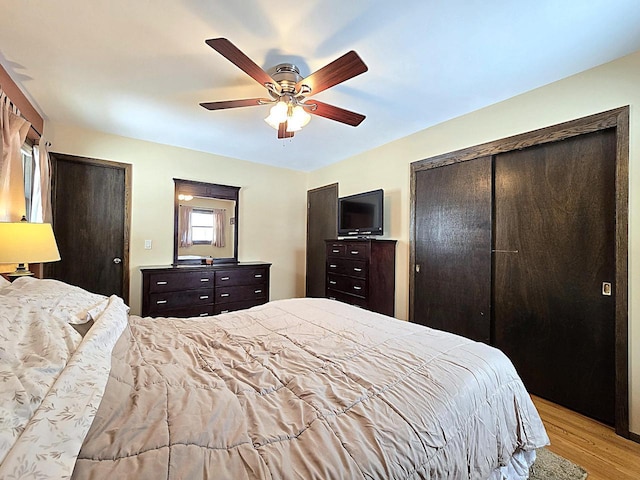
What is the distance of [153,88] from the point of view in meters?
2.42

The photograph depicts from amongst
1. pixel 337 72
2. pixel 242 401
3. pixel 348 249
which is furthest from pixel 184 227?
pixel 242 401

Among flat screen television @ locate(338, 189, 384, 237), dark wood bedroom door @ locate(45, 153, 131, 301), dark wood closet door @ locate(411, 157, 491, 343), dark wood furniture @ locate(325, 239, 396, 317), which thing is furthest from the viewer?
flat screen television @ locate(338, 189, 384, 237)

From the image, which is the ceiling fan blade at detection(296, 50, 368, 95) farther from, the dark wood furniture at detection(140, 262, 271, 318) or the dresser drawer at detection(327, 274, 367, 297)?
the dark wood furniture at detection(140, 262, 271, 318)

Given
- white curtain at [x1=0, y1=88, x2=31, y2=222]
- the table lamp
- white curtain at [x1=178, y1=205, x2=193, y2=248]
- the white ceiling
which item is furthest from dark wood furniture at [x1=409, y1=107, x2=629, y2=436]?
white curtain at [x1=0, y1=88, x2=31, y2=222]

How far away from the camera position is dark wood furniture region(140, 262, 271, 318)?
3414 millimetres

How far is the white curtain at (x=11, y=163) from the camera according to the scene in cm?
208

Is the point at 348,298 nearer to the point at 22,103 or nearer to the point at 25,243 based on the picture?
the point at 25,243

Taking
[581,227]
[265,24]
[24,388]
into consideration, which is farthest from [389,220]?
[24,388]

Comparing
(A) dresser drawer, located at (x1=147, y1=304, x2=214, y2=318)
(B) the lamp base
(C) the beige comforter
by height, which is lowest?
(A) dresser drawer, located at (x1=147, y1=304, x2=214, y2=318)

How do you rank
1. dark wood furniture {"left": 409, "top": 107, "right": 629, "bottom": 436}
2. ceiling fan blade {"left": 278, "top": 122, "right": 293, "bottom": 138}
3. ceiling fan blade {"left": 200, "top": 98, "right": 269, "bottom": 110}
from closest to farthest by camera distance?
dark wood furniture {"left": 409, "top": 107, "right": 629, "bottom": 436}, ceiling fan blade {"left": 200, "top": 98, "right": 269, "bottom": 110}, ceiling fan blade {"left": 278, "top": 122, "right": 293, "bottom": 138}

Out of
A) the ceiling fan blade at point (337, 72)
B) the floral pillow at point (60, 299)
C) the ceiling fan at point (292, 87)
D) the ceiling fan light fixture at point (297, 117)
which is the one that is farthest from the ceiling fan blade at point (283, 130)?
the floral pillow at point (60, 299)

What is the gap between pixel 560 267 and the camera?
2.26 m

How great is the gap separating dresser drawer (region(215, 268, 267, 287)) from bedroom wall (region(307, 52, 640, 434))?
5.71 feet

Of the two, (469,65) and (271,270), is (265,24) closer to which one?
(469,65)
